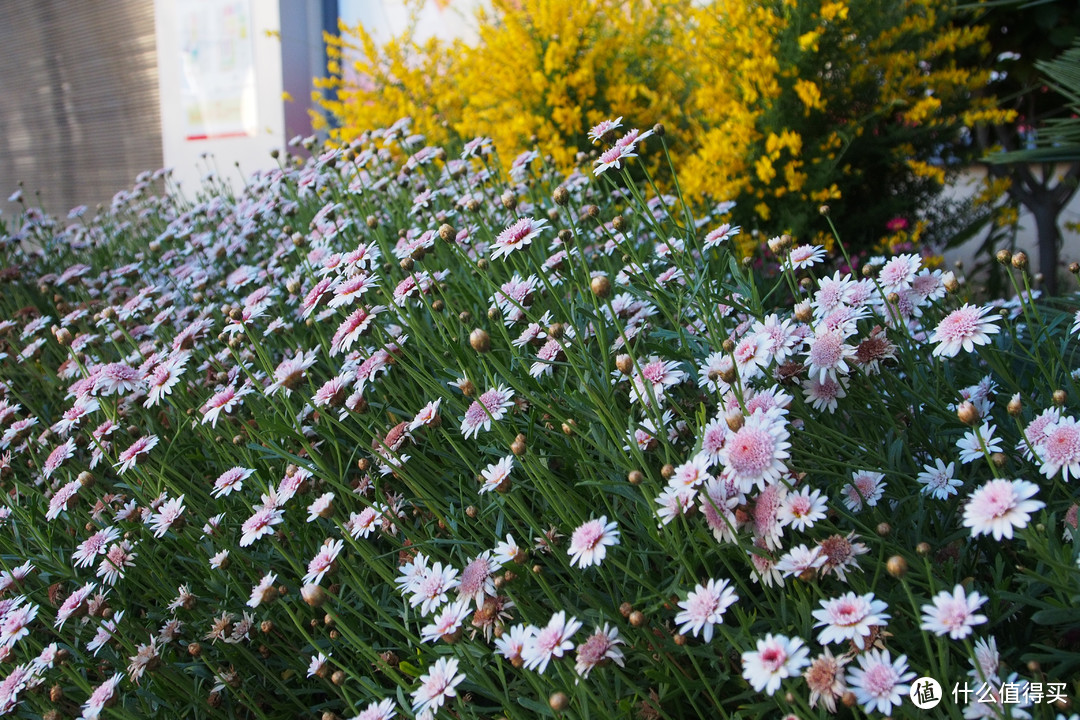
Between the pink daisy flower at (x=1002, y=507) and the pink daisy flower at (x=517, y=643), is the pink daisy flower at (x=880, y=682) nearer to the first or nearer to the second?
the pink daisy flower at (x=1002, y=507)

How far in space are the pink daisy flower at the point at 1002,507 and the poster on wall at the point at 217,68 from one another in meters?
9.22

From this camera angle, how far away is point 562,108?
4098 mm

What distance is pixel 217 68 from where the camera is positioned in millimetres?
9477

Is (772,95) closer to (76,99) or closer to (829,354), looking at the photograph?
(829,354)

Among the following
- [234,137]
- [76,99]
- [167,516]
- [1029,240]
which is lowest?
[76,99]

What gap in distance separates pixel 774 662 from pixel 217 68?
10.1m

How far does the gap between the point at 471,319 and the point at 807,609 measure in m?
1.18

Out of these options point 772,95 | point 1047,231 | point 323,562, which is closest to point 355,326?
point 323,562

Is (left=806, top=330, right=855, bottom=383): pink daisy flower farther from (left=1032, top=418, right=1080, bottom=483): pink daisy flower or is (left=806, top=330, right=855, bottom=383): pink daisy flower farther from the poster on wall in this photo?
the poster on wall

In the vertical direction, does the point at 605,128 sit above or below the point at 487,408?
above

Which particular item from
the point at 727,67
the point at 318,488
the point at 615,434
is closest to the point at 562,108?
the point at 727,67

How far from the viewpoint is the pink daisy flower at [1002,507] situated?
3.23 ft

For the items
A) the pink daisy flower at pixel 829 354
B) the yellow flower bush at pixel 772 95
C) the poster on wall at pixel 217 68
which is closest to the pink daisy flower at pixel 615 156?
the pink daisy flower at pixel 829 354

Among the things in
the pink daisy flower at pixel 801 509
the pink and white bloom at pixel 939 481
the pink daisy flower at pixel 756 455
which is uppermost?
the pink daisy flower at pixel 756 455
